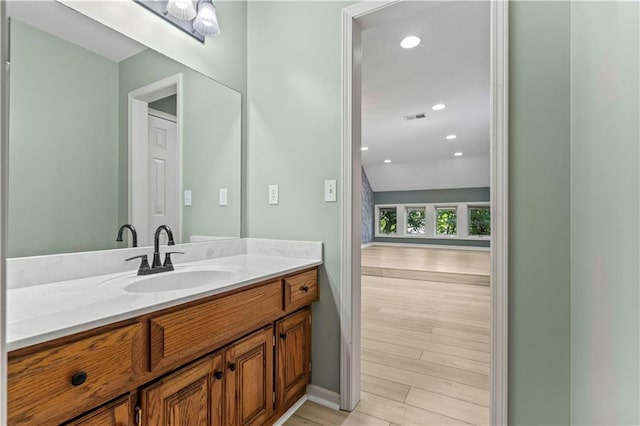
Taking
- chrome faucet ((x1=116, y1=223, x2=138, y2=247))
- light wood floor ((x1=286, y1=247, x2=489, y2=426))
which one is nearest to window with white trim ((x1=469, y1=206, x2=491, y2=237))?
light wood floor ((x1=286, y1=247, x2=489, y2=426))

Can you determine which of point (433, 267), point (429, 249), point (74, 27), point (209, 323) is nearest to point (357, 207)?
point (209, 323)

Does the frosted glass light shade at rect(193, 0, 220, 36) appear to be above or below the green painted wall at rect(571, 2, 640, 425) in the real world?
above

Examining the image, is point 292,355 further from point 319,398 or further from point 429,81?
point 429,81

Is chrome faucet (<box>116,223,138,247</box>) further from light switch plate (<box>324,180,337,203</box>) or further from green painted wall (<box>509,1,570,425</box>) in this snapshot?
green painted wall (<box>509,1,570,425</box>)

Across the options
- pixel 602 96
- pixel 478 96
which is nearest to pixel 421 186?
pixel 478 96

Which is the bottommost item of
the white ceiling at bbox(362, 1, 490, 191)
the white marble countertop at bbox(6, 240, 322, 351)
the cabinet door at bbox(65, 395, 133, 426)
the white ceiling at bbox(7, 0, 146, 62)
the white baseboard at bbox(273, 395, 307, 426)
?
the white baseboard at bbox(273, 395, 307, 426)

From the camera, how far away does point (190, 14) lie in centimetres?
154

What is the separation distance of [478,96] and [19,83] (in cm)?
380

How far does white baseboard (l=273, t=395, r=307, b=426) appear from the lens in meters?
1.45

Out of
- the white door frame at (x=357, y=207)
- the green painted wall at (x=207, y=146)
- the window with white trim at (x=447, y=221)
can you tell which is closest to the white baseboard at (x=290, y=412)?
the white door frame at (x=357, y=207)

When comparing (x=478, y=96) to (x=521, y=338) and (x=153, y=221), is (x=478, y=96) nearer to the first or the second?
(x=521, y=338)

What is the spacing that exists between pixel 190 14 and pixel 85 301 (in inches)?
57.7

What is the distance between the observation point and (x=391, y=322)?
285cm

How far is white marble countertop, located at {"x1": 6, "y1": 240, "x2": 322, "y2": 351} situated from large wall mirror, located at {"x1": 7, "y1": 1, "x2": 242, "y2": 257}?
21 centimetres
